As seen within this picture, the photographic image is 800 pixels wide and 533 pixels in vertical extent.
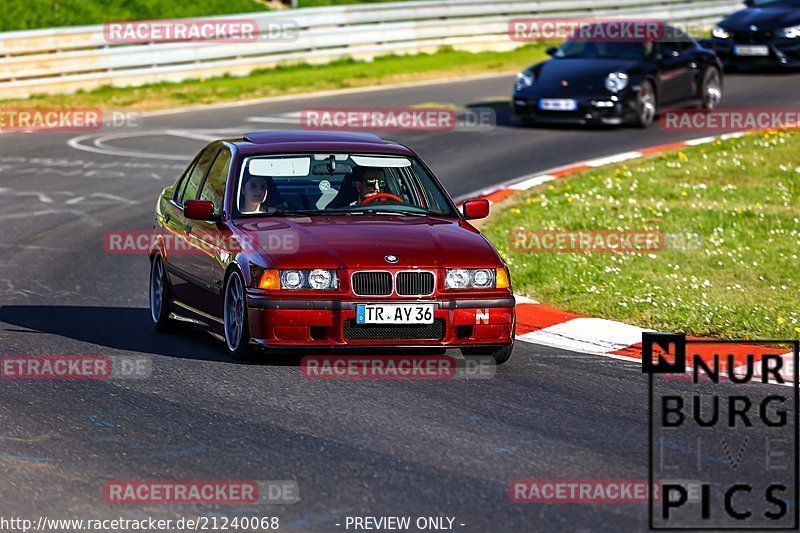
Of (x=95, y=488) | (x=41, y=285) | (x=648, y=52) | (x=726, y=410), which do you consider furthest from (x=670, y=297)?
(x=648, y=52)

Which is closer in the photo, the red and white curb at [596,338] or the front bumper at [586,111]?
the red and white curb at [596,338]

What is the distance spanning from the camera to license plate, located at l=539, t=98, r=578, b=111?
23016 millimetres

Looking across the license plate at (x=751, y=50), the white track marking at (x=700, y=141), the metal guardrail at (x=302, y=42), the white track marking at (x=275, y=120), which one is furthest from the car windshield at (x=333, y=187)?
the license plate at (x=751, y=50)

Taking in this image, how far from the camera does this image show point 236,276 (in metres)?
9.76

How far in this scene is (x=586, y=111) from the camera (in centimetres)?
2319

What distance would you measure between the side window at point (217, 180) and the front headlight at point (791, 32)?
19961 millimetres

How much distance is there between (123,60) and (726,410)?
21.5m

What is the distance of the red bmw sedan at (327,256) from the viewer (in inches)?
368

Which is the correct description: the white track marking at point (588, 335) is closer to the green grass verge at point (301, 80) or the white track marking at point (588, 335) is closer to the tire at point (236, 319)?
Answer: the tire at point (236, 319)

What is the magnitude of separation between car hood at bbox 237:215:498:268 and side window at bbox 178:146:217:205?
1272mm

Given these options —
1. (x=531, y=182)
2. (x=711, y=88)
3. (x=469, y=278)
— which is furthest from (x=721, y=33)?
(x=469, y=278)

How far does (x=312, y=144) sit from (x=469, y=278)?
6.11 ft

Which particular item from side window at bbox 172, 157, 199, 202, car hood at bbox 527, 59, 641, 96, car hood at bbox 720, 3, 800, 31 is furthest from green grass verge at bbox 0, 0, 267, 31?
side window at bbox 172, 157, 199, 202

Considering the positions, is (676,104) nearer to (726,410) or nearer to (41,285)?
(41,285)
